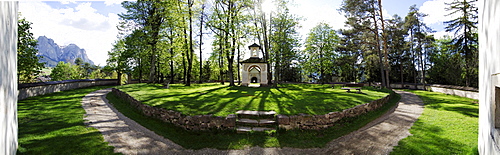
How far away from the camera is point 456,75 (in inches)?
1053

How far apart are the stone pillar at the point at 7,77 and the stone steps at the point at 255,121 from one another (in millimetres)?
5397

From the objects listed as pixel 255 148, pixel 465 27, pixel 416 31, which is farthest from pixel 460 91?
pixel 255 148

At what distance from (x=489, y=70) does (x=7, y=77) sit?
9.30 metres

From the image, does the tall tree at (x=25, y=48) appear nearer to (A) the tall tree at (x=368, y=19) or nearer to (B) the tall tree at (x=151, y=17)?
(B) the tall tree at (x=151, y=17)

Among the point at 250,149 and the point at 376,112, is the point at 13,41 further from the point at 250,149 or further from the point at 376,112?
the point at 376,112

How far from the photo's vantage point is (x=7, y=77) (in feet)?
13.7

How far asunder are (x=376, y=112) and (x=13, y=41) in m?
13.8

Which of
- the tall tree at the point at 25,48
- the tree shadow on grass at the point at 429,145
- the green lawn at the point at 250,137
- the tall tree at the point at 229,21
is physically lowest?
the green lawn at the point at 250,137

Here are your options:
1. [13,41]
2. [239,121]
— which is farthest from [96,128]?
[239,121]

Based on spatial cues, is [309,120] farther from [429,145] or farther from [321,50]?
[321,50]

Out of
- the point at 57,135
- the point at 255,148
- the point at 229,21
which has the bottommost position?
the point at 255,148

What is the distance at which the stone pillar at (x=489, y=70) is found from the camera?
319 cm

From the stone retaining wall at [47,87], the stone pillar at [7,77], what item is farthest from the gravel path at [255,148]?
the stone retaining wall at [47,87]

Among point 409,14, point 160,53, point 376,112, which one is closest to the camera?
point 376,112
